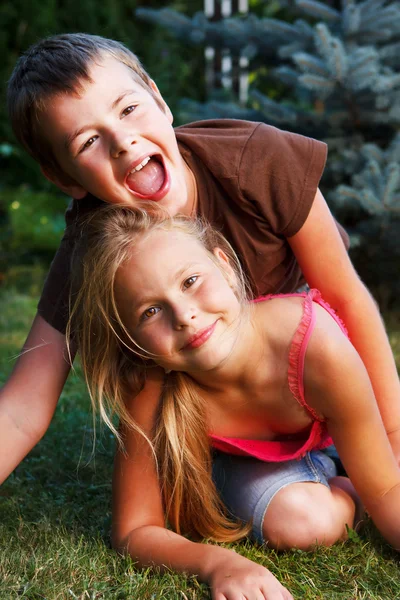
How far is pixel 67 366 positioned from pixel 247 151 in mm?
709

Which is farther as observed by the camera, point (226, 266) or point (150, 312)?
point (226, 266)

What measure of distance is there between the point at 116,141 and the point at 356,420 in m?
0.84

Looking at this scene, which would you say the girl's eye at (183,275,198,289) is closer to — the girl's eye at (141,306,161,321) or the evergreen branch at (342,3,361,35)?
the girl's eye at (141,306,161,321)

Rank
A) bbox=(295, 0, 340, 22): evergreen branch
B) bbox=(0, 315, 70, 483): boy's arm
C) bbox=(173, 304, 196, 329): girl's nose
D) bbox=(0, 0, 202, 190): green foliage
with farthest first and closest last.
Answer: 1. bbox=(0, 0, 202, 190): green foliage
2. bbox=(295, 0, 340, 22): evergreen branch
3. bbox=(0, 315, 70, 483): boy's arm
4. bbox=(173, 304, 196, 329): girl's nose

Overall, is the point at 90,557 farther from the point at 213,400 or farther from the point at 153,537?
the point at 213,400

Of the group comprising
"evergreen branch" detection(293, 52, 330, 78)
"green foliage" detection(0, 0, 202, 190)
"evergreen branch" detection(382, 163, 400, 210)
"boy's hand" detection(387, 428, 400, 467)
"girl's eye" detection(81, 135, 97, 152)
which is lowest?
"green foliage" detection(0, 0, 202, 190)

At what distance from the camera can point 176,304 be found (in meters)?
1.77

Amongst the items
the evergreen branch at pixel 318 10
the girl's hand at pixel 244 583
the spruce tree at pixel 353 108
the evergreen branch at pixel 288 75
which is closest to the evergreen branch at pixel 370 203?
the spruce tree at pixel 353 108

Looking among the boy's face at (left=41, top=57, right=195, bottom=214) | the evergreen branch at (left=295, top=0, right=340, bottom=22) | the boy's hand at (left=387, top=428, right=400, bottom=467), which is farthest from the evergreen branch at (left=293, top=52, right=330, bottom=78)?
the boy's hand at (left=387, top=428, right=400, bottom=467)

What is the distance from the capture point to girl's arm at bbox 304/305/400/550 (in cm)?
183

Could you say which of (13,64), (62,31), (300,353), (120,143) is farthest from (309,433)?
(62,31)

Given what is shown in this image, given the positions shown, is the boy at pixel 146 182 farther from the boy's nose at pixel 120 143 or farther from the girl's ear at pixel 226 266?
the girl's ear at pixel 226 266

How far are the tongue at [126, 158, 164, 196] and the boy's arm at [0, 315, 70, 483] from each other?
1.45ft

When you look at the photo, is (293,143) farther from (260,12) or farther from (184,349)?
(260,12)
